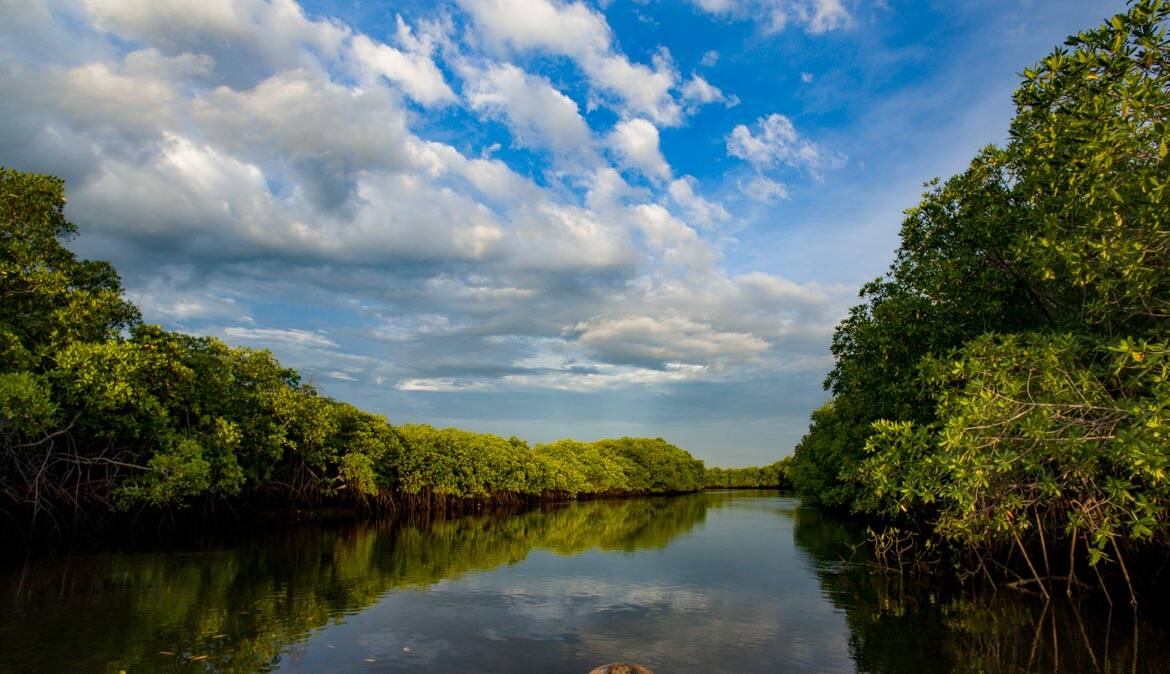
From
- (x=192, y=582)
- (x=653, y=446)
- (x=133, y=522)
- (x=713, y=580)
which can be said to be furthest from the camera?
(x=653, y=446)

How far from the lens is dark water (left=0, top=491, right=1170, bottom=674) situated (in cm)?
1197

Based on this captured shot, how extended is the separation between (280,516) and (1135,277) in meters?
42.5

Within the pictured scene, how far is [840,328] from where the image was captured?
27.7 meters

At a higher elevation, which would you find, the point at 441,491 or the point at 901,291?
the point at 901,291

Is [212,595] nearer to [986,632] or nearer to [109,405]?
[109,405]

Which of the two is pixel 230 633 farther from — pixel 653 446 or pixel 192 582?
pixel 653 446

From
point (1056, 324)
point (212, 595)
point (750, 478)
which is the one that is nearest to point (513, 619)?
point (212, 595)

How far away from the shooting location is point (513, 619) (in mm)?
15445

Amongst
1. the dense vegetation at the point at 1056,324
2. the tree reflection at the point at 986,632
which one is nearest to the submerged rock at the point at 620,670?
the tree reflection at the point at 986,632

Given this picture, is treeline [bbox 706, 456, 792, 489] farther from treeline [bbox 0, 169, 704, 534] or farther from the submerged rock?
the submerged rock

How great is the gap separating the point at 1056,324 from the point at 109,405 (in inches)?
1239

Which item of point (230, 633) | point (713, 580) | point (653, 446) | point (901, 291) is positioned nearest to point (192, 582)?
point (230, 633)

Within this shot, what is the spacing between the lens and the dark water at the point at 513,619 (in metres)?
12.0

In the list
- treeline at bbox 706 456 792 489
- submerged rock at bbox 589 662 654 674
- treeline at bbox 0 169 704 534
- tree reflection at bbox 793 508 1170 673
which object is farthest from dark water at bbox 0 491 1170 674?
treeline at bbox 706 456 792 489
